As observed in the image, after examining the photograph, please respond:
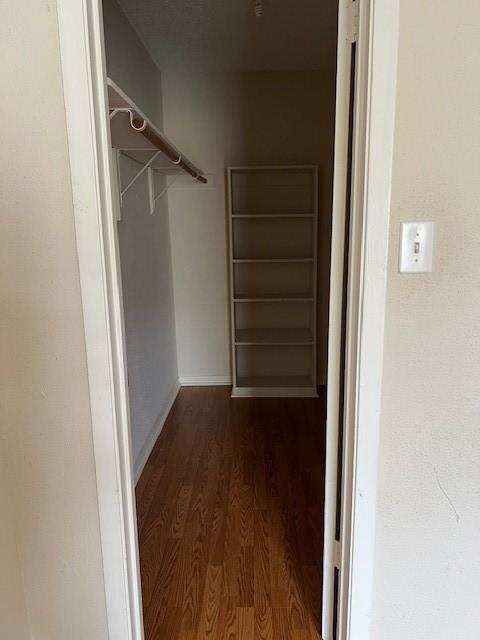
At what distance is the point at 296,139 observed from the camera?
331 centimetres

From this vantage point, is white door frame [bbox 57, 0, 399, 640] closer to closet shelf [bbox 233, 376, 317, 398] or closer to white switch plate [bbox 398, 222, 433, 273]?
white switch plate [bbox 398, 222, 433, 273]

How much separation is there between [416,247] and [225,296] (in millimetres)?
2588

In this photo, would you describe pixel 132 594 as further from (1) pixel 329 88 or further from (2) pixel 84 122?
(1) pixel 329 88

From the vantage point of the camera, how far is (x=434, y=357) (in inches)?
42.0

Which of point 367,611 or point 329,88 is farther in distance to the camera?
point 329,88

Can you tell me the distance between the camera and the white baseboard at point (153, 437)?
238 centimetres

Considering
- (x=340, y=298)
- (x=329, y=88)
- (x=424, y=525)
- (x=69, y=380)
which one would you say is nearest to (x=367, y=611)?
(x=424, y=525)

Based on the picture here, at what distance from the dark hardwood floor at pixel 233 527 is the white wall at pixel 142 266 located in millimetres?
306

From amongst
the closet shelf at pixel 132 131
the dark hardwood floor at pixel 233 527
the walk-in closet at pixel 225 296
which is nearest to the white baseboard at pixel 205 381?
the walk-in closet at pixel 225 296

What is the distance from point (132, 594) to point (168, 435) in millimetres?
1651

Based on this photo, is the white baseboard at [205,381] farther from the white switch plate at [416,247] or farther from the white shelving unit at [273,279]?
the white switch plate at [416,247]

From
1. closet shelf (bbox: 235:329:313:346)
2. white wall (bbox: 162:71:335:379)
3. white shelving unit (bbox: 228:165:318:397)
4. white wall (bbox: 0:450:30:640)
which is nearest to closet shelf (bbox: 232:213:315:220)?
white shelving unit (bbox: 228:165:318:397)

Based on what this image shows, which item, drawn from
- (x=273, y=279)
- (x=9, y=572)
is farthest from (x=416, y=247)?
(x=273, y=279)

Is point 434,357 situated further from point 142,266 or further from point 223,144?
point 223,144
